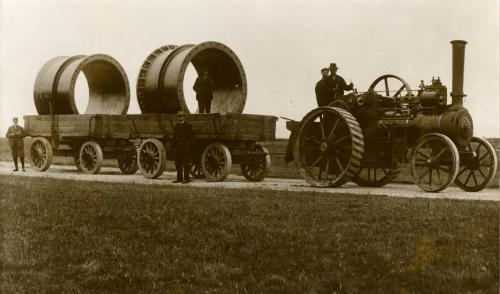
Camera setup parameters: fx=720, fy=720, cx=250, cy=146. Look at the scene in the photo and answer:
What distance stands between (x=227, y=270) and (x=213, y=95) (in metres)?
13.3

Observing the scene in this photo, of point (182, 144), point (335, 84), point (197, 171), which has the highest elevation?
point (335, 84)

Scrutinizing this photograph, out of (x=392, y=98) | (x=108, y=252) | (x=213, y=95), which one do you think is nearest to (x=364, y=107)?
(x=392, y=98)

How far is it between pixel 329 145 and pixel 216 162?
3.32 metres

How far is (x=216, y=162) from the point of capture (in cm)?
1791

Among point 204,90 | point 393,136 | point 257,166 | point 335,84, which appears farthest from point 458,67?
point 204,90

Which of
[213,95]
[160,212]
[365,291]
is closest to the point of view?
[365,291]

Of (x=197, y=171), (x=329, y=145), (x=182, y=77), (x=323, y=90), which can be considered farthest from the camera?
(x=197, y=171)

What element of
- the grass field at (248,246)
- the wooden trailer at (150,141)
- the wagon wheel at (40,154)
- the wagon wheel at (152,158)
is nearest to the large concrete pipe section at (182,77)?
the wooden trailer at (150,141)

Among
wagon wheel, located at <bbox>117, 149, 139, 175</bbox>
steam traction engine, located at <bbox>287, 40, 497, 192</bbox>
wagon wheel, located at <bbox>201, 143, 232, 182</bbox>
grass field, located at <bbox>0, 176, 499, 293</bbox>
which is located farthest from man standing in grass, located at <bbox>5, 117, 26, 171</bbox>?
grass field, located at <bbox>0, 176, 499, 293</bbox>

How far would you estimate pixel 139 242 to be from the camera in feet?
29.9

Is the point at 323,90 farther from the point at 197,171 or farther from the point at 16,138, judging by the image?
the point at 16,138

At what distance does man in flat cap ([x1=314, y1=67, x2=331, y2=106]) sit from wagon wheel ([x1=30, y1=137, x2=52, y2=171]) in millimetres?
9051

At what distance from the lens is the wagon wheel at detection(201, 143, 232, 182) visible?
17438 millimetres

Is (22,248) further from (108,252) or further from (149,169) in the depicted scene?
(149,169)
